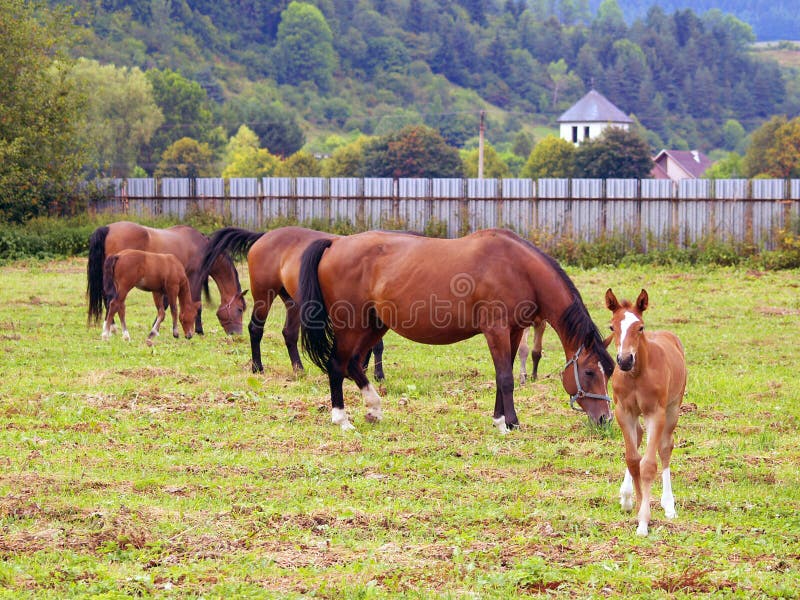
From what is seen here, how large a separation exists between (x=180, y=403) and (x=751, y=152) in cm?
6467

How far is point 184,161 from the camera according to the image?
230 ft

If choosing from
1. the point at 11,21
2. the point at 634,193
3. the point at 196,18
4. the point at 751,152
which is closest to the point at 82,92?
the point at 11,21

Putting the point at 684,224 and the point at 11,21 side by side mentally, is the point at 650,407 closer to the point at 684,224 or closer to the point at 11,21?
the point at 684,224

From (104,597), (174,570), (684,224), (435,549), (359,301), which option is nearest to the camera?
(104,597)

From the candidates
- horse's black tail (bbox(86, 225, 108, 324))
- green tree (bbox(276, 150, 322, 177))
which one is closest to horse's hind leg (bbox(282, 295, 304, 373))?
horse's black tail (bbox(86, 225, 108, 324))

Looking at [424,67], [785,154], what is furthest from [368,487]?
[424,67]

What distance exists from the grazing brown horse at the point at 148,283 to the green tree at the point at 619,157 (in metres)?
43.4

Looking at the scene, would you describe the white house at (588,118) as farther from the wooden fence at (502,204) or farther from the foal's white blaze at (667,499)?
the foal's white blaze at (667,499)

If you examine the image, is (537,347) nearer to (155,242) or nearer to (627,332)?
(627,332)

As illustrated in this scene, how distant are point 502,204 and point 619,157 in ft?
102

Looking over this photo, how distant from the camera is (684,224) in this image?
83.9 feet

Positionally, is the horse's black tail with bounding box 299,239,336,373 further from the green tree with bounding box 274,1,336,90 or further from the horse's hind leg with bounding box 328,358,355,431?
the green tree with bounding box 274,1,336,90

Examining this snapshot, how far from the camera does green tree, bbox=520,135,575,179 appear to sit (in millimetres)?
67875

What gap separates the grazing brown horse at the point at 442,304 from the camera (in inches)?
343
